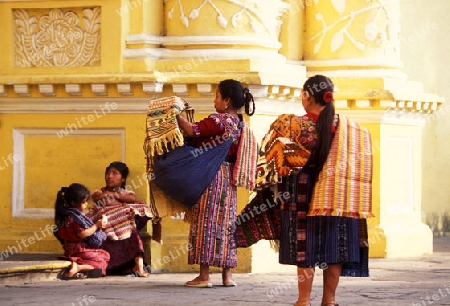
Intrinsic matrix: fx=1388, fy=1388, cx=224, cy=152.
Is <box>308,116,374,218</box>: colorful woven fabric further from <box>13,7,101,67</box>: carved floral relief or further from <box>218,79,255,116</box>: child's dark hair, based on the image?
<box>13,7,101,67</box>: carved floral relief

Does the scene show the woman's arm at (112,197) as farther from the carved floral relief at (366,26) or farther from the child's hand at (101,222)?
the carved floral relief at (366,26)

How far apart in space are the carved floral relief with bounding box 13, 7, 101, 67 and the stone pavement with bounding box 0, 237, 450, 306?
73.2 inches

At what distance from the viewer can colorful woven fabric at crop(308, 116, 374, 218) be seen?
9391mm

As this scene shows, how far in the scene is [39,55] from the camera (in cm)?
1267

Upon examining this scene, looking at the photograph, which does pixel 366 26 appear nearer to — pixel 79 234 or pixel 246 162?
pixel 246 162

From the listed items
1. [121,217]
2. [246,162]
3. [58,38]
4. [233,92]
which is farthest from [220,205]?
[58,38]

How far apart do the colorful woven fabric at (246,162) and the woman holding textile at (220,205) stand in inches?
0.8

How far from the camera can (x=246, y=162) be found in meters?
11.0

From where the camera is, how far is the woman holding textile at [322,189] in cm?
942

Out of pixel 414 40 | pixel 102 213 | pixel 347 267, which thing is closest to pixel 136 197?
pixel 102 213

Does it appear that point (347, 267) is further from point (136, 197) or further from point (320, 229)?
point (136, 197)

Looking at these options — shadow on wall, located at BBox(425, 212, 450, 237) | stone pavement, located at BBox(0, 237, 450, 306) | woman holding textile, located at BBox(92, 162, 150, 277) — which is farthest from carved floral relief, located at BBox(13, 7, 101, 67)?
shadow on wall, located at BBox(425, 212, 450, 237)

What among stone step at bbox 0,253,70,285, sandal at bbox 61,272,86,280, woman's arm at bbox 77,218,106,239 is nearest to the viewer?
stone step at bbox 0,253,70,285

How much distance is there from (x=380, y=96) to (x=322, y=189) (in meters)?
4.80
